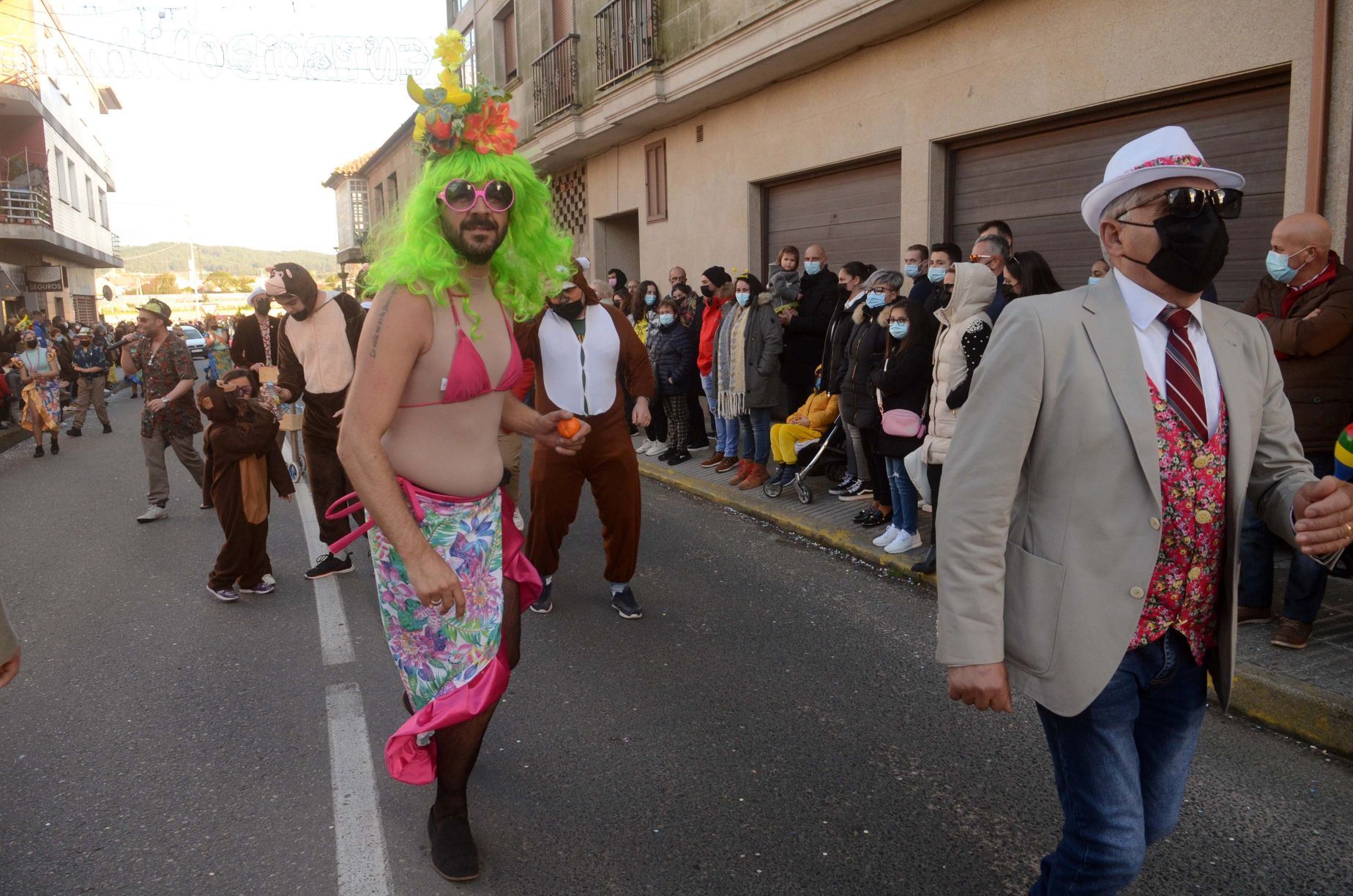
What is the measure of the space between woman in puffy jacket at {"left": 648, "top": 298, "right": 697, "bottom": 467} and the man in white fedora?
7.80 metres

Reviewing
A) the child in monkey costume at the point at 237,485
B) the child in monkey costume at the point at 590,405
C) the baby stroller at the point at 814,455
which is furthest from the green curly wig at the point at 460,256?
the baby stroller at the point at 814,455

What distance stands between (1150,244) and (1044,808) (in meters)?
2.10

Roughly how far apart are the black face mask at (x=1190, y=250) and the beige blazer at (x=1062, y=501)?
0.38 ft

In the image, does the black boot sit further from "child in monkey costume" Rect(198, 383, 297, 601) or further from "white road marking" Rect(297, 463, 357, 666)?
"child in monkey costume" Rect(198, 383, 297, 601)

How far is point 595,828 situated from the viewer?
3051mm

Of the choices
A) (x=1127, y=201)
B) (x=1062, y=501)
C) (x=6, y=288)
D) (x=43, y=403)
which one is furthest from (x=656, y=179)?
(x=6, y=288)

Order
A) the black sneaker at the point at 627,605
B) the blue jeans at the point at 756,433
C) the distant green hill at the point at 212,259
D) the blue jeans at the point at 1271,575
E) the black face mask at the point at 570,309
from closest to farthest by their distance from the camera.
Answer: the blue jeans at the point at 1271,575 → the black face mask at the point at 570,309 → the black sneaker at the point at 627,605 → the blue jeans at the point at 756,433 → the distant green hill at the point at 212,259

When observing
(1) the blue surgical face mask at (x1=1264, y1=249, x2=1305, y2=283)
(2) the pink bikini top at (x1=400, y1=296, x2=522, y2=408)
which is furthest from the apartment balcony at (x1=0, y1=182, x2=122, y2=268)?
(1) the blue surgical face mask at (x1=1264, y1=249, x2=1305, y2=283)

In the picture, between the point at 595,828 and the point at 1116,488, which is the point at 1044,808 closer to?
the point at 595,828

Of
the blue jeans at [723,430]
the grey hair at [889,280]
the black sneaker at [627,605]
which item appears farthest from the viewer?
the blue jeans at [723,430]

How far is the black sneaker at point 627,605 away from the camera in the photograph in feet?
16.9

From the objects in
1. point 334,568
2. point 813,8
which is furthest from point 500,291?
point 813,8

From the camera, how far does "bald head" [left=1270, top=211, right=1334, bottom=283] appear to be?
4.66m

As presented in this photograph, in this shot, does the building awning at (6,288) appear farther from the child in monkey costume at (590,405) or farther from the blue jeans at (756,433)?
the child in monkey costume at (590,405)
